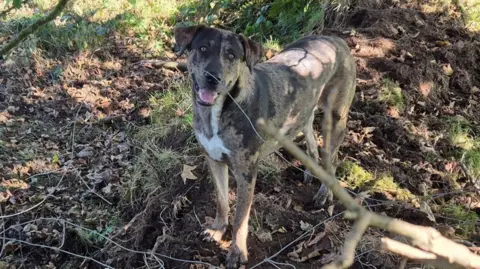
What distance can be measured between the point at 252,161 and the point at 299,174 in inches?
56.4

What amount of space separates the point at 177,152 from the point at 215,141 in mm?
1716

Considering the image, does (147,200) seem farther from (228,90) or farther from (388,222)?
(388,222)

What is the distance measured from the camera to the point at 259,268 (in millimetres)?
3961

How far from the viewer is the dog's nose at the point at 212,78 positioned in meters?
3.52

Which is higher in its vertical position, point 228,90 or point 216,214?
point 228,90

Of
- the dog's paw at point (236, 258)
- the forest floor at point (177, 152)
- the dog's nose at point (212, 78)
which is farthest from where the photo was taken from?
the forest floor at point (177, 152)

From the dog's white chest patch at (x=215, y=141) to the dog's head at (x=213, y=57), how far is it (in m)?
0.16

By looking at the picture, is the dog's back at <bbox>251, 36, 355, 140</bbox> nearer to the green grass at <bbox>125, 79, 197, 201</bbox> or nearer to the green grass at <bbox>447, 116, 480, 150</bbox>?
the green grass at <bbox>125, 79, 197, 201</bbox>

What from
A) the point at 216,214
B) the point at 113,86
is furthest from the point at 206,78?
the point at 113,86

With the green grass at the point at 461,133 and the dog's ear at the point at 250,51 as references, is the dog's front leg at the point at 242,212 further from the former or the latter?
the green grass at the point at 461,133

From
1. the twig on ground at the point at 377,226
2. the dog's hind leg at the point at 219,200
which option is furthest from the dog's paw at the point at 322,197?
the twig on ground at the point at 377,226

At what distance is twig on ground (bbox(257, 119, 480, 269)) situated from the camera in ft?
3.46

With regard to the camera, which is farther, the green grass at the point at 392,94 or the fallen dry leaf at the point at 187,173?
the green grass at the point at 392,94

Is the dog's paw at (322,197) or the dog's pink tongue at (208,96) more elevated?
the dog's pink tongue at (208,96)
